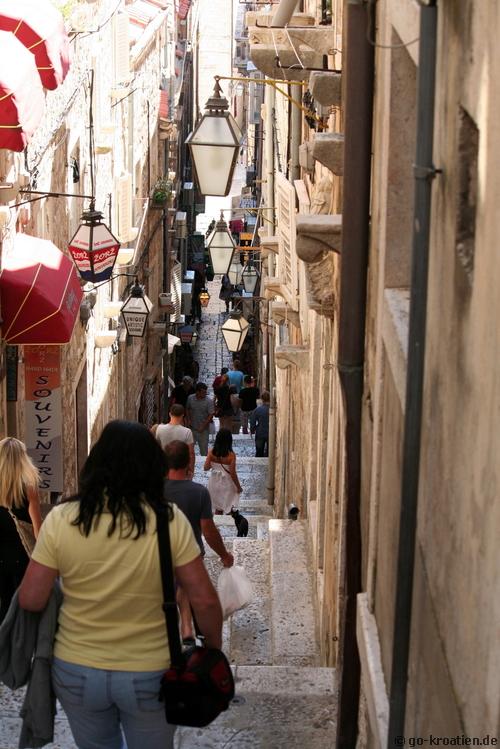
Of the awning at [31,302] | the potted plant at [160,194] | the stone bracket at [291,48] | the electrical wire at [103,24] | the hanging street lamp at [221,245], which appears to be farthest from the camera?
the potted plant at [160,194]

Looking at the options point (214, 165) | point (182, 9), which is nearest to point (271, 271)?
point (214, 165)

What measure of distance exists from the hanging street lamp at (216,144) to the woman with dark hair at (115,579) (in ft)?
18.2

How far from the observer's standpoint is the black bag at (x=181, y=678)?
3814mm

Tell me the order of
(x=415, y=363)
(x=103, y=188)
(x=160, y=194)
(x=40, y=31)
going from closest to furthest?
1. (x=415, y=363)
2. (x=40, y=31)
3. (x=103, y=188)
4. (x=160, y=194)

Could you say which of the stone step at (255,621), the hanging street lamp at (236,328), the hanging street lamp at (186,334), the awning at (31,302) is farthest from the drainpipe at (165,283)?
the awning at (31,302)

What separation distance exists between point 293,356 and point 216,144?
9.89 ft

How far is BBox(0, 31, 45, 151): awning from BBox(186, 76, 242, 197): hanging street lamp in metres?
1.52

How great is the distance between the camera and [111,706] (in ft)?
13.0

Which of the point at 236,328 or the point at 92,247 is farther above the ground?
the point at 92,247

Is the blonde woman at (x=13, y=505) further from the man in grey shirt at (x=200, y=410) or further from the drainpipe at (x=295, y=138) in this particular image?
the man in grey shirt at (x=200, y=410)

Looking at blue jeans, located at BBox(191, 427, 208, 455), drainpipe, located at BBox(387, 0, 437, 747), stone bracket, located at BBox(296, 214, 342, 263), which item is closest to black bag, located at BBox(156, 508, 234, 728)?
drainpipe, located at BBox(387, 0, 437, 747)

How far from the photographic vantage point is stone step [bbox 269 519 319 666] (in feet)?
28.5

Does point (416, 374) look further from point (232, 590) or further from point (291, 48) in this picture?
point (291, 48)

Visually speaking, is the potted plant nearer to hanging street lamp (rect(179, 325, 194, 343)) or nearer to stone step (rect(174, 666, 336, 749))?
hanging street lamp (rect(179, 325, 194, 343))
